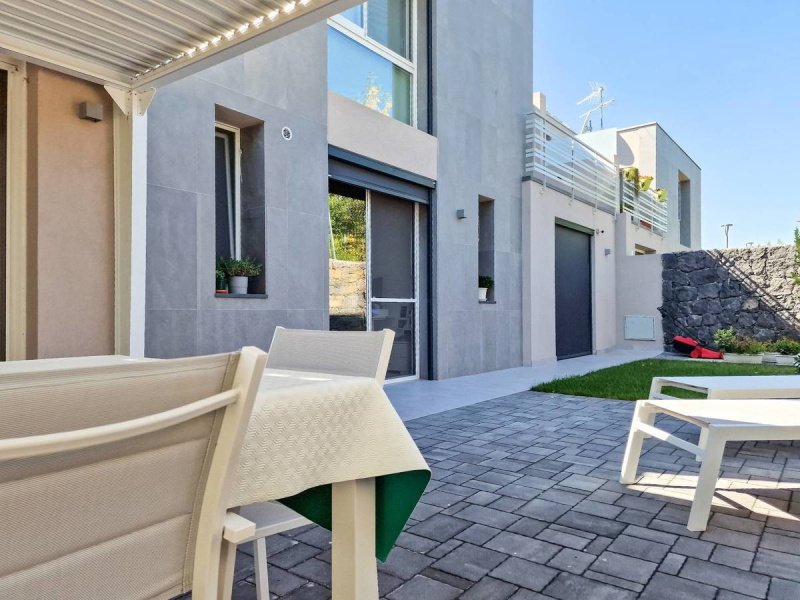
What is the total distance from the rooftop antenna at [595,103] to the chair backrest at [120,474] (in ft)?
65.8

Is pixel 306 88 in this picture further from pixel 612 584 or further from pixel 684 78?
pixel 684 78

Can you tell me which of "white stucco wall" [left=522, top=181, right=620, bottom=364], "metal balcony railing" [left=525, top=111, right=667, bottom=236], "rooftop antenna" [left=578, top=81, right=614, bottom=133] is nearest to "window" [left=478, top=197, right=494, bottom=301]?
"white stucco wall" [left=522, top=181, right=620, bottom=364]

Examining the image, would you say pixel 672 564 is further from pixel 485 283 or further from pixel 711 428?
pixel 485 283

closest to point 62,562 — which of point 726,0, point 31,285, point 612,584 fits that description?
point 612,584

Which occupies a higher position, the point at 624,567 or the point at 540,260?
the point at 540,260

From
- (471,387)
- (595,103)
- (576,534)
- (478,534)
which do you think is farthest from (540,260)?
(595,103)

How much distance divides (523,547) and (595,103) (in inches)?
770

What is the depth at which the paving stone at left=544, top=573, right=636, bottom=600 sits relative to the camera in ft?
6.20

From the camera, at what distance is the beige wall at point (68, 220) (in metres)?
3.38

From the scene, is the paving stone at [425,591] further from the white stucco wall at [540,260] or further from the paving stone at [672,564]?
the white stucco wall at [540,260]

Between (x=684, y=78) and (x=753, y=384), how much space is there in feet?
75.9

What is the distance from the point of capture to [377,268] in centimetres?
675

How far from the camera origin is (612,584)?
78.0 inches

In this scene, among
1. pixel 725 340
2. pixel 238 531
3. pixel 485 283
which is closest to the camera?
pixel 238 531
